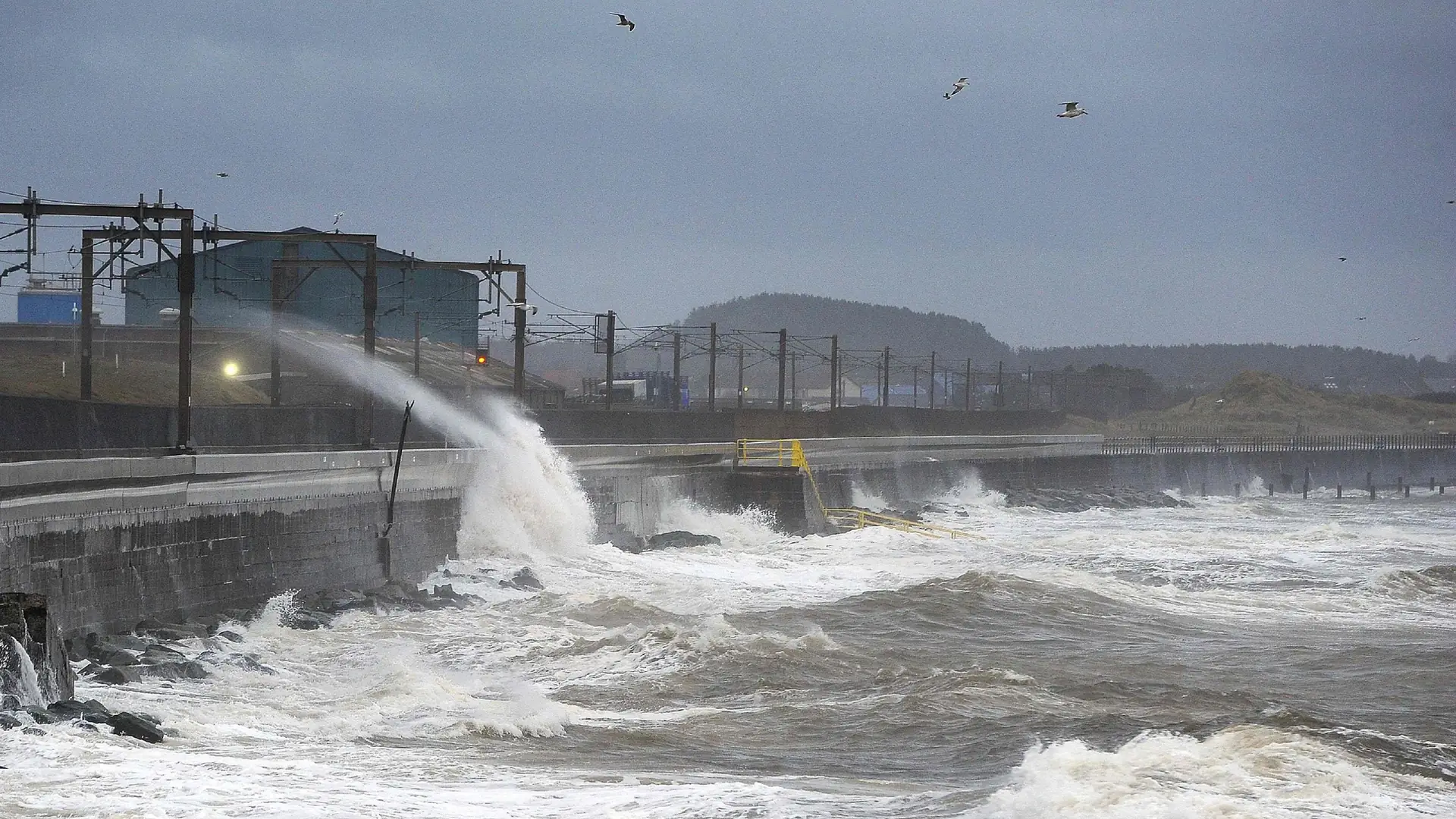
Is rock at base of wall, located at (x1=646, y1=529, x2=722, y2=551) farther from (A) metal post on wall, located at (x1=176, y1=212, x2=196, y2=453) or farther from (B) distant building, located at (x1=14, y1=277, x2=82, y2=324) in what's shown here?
(B) distant building, located at (x1=14, y1=277, x2=82, y2=324)

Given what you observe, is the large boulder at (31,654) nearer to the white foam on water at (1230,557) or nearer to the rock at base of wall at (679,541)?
the white foam on water at (1230,557)

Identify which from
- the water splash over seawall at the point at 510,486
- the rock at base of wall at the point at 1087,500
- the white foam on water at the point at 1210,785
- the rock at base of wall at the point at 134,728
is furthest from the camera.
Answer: the rock at base of wall at the point at 1087,500

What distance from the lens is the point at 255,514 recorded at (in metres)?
19.8

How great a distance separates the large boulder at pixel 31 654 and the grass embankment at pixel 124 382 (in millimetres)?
25391

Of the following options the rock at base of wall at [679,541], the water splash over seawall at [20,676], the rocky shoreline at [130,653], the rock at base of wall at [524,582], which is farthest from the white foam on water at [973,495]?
the water splash over seawall at [20,676]

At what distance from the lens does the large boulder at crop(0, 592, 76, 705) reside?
11.7m

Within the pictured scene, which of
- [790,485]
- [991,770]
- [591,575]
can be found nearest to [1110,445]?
[790,485]

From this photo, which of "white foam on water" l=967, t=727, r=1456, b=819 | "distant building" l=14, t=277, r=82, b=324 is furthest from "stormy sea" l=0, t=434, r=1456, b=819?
"distant building" l=14, t=277, r=82, b=324

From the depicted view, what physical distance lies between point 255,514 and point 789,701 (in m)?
9.07

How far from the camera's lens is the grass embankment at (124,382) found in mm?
39344

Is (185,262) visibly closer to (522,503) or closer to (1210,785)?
(522,503)

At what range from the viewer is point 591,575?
1061 inches

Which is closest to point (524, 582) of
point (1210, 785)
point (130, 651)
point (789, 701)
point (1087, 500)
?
point (130, 651)

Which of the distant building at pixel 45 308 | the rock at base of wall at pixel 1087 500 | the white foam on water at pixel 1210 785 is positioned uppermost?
the distant building at pixel 45 308
